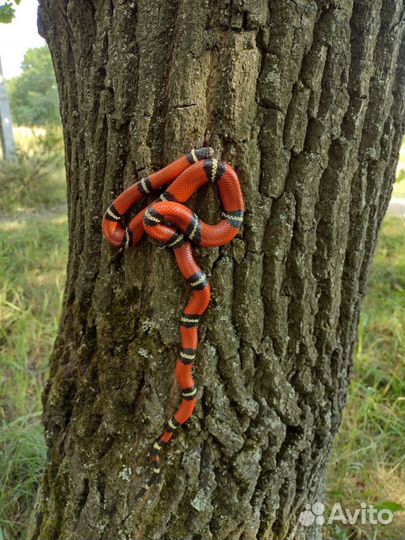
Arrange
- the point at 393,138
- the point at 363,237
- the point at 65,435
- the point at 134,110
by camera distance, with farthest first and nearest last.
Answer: the point at 65,435
the point at 363,237
the point at 393,138
the point at 134,110

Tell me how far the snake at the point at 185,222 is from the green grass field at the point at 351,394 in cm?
177

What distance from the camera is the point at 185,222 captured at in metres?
1.46

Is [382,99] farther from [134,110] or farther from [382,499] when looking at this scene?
[382,499]

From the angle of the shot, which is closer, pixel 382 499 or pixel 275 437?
pixel 275 437

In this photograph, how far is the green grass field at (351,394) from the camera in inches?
106

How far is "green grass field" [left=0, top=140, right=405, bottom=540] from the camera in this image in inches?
106

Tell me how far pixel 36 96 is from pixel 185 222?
1701cm

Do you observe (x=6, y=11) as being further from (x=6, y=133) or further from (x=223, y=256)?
(x=6, y=133)

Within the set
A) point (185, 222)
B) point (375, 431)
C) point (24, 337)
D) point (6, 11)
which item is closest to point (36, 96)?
Result: point (24, 337)

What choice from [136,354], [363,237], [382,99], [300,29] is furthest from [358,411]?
Result: [300,29]

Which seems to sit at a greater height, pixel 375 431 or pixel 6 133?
pixel 6 133

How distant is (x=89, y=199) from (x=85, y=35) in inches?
23.5

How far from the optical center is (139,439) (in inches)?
66.2

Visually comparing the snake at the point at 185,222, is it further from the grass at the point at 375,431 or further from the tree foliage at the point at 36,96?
the tree foliage at the point at 36,96
